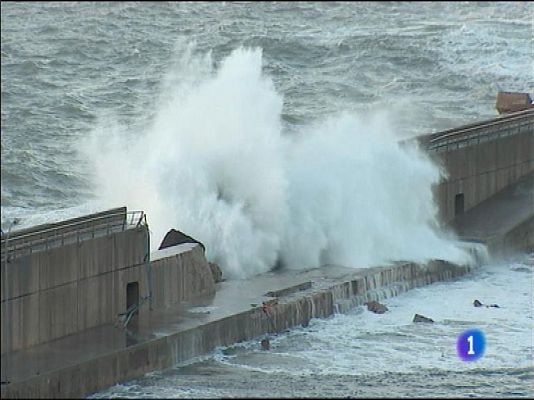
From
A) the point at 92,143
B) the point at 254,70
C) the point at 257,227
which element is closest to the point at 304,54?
the point at 92,143

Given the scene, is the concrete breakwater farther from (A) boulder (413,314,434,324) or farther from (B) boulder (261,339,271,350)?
(A) boulder (413,314,434,324)

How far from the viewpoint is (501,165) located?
33.0 m

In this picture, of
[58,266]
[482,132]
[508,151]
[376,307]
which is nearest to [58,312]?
[58,266]

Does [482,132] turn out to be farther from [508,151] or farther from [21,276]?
[21,276]

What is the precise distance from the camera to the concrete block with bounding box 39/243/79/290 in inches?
866

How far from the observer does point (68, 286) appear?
22438 millimetres

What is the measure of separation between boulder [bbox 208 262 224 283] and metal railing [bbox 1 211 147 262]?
2.07 metres

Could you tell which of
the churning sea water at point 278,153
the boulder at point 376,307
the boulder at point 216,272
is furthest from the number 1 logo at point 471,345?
the boulder at point 216,272

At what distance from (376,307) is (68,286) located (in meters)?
5.30

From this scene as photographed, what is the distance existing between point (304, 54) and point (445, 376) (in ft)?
91.1

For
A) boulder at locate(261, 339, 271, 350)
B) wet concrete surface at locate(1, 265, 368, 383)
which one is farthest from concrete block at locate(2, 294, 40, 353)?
boulder at locate(261, 339, 271, 350)

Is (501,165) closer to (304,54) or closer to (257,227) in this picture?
(257,227)

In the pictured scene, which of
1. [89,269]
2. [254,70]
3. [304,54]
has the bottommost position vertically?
[89,269]

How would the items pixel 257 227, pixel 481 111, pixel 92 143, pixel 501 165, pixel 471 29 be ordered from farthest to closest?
pixel 471 29
pixel 481 111
pixel 92 143
pixel 501 165
pixel 257 227
